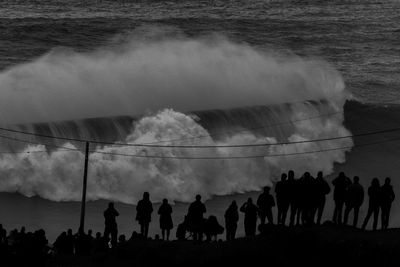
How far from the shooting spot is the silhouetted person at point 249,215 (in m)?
20.3

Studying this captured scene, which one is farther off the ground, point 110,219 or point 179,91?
point 179,91

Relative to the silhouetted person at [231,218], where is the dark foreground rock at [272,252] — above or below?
below

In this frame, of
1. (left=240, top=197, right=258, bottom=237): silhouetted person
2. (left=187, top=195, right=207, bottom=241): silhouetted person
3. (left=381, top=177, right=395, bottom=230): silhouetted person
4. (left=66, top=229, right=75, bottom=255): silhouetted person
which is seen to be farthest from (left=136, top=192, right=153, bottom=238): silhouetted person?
(left=381, top=177, right=395, bottom=230): silhouetted person

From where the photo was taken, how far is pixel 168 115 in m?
36.2

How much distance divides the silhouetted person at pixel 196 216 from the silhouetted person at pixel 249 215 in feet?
3.08

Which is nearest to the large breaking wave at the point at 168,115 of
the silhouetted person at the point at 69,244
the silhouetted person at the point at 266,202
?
the silhouetted person at the point at 69,244

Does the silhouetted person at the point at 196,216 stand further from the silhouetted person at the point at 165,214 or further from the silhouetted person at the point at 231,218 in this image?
the silhouetted person at the point at 165,214

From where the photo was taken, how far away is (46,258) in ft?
59.3

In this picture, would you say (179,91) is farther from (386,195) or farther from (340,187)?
(386,195)

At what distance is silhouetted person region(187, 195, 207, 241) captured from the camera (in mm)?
19984

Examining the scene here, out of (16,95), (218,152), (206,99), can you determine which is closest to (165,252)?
(218,152)

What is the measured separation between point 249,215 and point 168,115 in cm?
1624

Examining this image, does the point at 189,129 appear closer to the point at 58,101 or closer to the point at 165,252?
the point at 58,101

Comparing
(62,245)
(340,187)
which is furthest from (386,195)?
(62,245)
